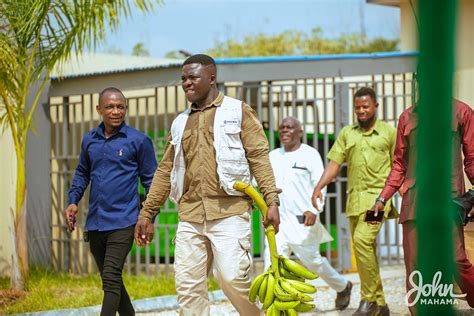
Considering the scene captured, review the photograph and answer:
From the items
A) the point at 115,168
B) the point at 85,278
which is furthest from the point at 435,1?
the point at 85,278

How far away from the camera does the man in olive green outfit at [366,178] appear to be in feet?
23.4

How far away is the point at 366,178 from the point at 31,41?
151 inches

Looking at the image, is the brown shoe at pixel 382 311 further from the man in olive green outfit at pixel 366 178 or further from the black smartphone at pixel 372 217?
the black smartphone at pixel 372 217

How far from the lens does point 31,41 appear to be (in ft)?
29.7

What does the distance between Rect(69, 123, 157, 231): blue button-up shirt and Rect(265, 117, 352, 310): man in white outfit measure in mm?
2119

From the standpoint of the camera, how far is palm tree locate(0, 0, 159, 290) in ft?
28.5

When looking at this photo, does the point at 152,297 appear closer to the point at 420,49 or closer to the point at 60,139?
the point at 60,139

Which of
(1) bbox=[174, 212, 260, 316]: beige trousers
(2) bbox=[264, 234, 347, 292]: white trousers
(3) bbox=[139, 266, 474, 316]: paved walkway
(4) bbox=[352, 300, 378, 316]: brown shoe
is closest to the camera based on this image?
(1) bbox=[174, 212, 260, 316]: beige trousers

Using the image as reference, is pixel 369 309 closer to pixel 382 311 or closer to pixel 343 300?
pixel 382 311

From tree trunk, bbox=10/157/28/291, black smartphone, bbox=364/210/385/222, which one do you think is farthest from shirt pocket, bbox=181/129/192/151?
tree trunk, bbox=10/157/28/291

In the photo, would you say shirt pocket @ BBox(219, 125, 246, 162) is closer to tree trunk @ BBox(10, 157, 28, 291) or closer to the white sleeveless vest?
the white sleeveless vest

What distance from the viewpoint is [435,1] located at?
66.2 inches

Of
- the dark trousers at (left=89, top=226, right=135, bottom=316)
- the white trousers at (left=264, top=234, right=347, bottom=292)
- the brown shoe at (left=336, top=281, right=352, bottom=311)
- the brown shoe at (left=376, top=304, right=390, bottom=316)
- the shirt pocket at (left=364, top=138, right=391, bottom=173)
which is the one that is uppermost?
the shirt pocket at (left=364, top=138, right=391, bottom=173)

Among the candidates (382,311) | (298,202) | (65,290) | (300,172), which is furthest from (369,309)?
(65,290)
